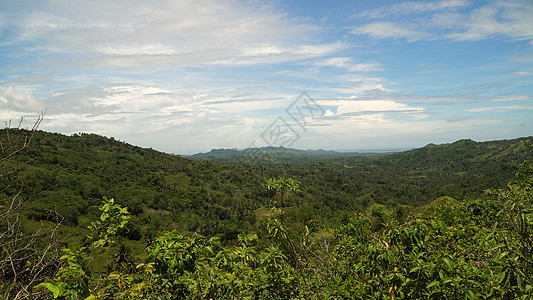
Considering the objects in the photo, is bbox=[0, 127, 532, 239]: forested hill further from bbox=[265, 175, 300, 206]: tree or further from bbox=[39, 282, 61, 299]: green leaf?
bbox=[39, 282, 61, 299]: green leaf

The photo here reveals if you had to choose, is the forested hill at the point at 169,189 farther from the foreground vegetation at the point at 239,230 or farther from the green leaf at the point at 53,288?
the green leaf at the point at 53,288

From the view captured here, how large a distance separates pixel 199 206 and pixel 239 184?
34.0 meters

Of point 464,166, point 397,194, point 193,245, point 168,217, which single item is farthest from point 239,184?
point 464,166

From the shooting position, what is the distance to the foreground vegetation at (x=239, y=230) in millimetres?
2420

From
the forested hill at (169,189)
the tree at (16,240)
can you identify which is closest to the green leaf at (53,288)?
the tree at (16,240)

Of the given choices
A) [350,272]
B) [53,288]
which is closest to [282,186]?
[350,272]

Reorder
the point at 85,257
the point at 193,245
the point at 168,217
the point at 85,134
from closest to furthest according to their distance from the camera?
1. the point at 85,257
2. the point at 193,245
3. the point at 168,217
4. the point at 85,134

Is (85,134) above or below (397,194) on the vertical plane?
above

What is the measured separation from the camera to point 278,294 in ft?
10.00

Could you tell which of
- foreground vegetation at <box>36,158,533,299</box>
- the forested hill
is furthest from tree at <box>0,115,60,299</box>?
the forested hill

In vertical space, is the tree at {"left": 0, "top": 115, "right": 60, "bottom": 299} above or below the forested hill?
above

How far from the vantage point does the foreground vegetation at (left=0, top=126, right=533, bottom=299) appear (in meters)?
2.42

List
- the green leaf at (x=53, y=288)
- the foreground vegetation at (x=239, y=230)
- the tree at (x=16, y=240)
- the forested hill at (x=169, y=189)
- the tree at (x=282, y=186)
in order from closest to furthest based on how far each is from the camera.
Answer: the green leaf at (x=53, y=288) → the foreground vegetation at (x=239, y=230) → the tree at (x=16, y=240) → the tree at (x=282, y=186) → the forested hill at (x=169, y=189)

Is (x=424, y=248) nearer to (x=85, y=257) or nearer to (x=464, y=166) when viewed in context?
(x=85, y=257)
